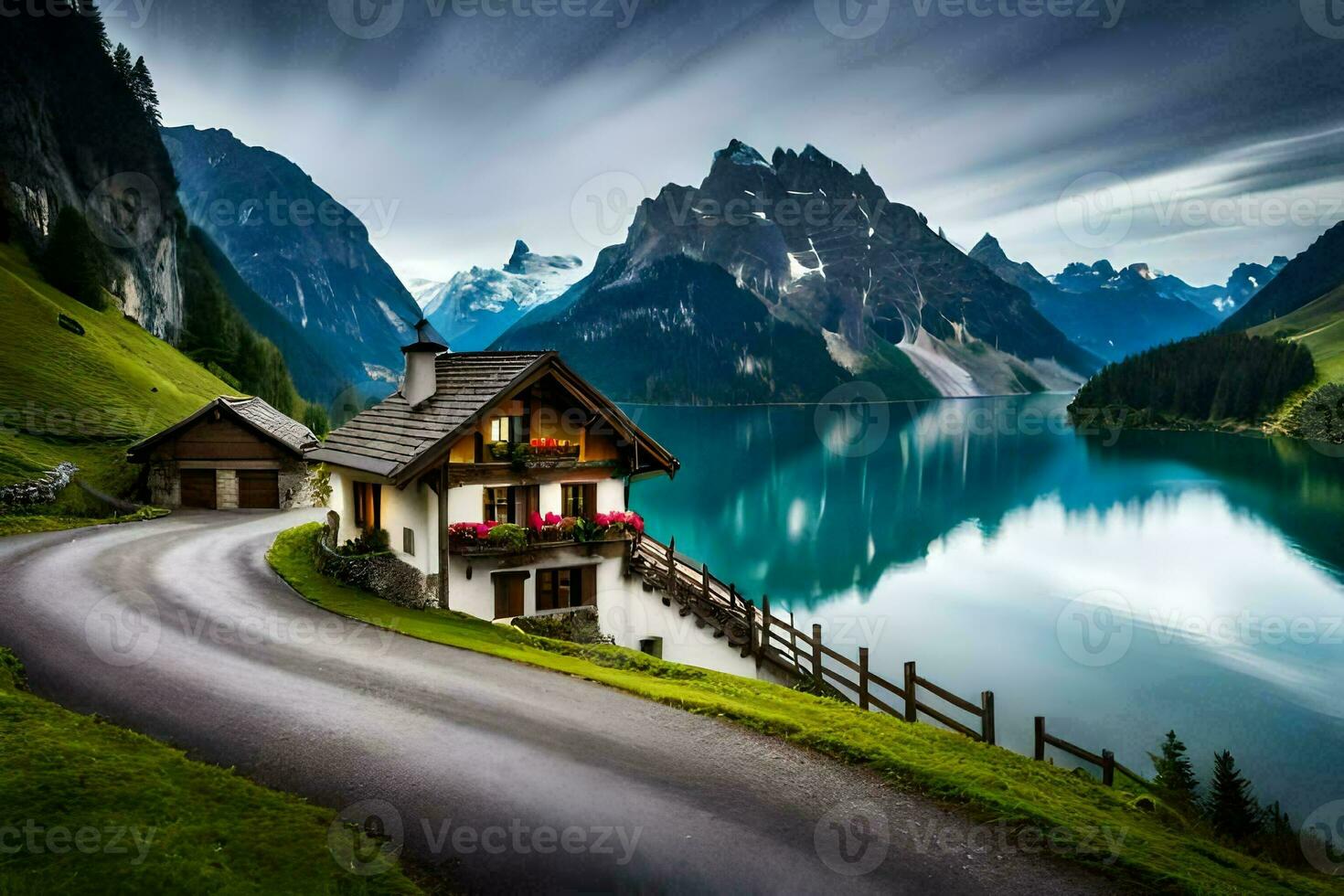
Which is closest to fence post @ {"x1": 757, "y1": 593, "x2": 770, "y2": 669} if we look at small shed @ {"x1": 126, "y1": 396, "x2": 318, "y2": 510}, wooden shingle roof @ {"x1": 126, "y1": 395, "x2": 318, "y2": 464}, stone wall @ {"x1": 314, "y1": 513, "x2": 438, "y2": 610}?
stone wall @ {"x1": 314, "y1": 513, "x2": 438, "y2": 610}

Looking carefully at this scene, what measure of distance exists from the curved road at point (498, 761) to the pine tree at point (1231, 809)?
1373 cm

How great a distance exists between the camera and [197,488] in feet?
142

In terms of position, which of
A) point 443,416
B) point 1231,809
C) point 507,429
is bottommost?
point 1231,809

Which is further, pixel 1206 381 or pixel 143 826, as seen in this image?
pixel 1206 381

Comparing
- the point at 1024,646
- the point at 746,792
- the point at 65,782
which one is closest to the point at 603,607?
the point at 746,792

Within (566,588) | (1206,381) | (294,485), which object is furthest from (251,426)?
(1206,381)

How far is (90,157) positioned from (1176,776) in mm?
130833

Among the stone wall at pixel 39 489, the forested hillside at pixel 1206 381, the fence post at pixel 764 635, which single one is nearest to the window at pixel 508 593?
the fence post at pixel 764 635

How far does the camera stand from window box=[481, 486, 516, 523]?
26547mm

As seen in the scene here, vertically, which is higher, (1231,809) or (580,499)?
(580,499)

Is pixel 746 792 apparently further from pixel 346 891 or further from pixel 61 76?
pixel 61 76

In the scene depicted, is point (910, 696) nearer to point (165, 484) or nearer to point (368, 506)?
point (368, 506)

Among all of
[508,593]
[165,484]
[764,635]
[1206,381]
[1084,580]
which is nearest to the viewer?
[508,593]

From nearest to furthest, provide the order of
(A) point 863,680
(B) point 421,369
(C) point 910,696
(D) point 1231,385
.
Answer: (C) point 910,696, (A) point 863,680, (B) point 421,369, (D) point 1231,385
